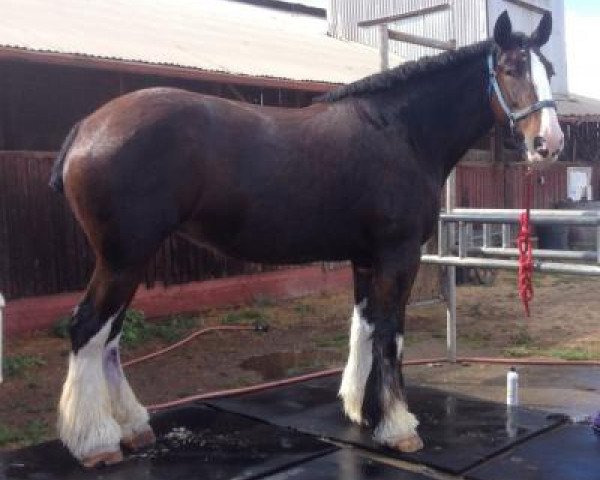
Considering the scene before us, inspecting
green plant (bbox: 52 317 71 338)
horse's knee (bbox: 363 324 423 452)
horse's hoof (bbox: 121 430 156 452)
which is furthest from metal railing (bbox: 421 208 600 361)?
green plant (bbox: 52 317 71 338)

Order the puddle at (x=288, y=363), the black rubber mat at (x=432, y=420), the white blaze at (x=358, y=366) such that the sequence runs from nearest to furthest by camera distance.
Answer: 1. the black rubber mat at (x=432, y=420)
2. the white blaze at (x=358, y=366)
3. the puddle at (x=288, y=363)

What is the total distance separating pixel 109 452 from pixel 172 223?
1142 mm

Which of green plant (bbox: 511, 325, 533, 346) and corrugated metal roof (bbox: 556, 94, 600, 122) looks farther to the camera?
corrugated metal roof (bbox: 556, 94, 600, 122)

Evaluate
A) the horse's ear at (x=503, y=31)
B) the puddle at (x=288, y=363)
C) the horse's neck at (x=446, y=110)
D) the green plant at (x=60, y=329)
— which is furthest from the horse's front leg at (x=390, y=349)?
the green plant at (x=60, y=329)

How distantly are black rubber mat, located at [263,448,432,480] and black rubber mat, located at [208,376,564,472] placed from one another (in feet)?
0.55

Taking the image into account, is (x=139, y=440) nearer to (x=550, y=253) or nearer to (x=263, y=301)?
(x=550, y=253)

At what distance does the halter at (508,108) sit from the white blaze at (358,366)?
1.29 m

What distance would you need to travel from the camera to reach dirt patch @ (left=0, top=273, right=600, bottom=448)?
19.5 feet

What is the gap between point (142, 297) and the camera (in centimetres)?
877

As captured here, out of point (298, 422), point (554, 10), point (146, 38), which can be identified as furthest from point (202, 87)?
point (554, 10)

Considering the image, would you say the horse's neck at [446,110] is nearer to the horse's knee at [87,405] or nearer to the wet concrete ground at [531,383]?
the horse's knee at [87,405]

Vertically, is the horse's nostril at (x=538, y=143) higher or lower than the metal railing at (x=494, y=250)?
higher

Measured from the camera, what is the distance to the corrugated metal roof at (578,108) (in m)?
16.8

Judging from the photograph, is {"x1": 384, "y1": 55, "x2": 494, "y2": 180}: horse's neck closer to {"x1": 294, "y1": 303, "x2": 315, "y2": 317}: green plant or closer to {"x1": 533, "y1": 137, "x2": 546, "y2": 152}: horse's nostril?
{"x1": 533, "y1": 137, "x2": 546, "y2": 152}: horse's nostril
